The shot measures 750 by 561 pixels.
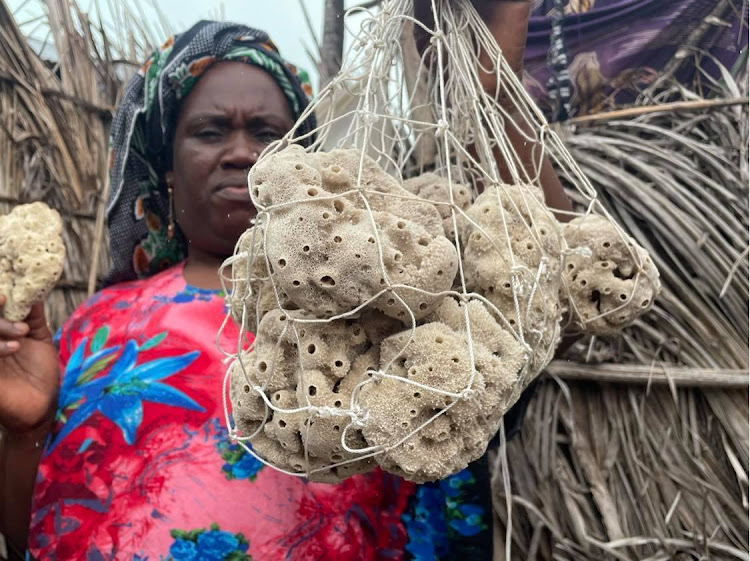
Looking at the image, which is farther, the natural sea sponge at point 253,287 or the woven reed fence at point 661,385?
the woven reed fence at point 661,385

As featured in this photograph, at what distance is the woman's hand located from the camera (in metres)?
0.98

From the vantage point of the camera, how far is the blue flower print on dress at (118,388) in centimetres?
101

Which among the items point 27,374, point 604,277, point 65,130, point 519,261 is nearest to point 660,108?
point 604,277

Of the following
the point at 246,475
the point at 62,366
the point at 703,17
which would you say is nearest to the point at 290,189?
the point at 246,475

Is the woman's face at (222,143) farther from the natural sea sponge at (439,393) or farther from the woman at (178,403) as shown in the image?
the natural sea sponge at (439,393)

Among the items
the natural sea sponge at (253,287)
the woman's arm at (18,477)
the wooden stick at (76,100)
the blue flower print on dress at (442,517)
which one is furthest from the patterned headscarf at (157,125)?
the blue flower print on dress at (442,517)

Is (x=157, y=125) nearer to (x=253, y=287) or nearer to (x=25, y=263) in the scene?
(x=25, y=263)

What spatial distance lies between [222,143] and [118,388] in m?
0.44

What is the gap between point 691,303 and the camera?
1.20 meters

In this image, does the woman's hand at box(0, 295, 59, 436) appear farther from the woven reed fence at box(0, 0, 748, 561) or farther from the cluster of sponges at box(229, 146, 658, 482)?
the woven reed fence at box(0, 0, 748, 561)

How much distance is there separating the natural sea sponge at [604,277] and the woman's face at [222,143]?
0.56 meters

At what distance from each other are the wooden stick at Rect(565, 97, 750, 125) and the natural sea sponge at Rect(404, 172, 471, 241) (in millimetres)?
687

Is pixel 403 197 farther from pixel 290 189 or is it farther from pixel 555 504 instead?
pixel 555 504

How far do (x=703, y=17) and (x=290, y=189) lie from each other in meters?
1.06
